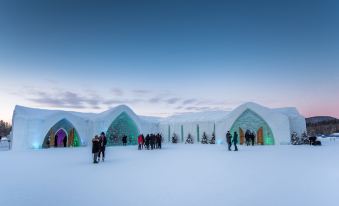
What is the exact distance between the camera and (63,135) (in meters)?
30.2

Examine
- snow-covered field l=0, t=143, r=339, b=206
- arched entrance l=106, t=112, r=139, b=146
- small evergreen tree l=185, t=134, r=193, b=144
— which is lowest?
snow-covered field l=0, t=143, r=339, b=206

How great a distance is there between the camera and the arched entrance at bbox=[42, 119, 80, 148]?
2827 cm

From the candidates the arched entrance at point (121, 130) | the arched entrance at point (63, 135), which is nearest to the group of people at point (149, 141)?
the arched entrance at point (121, 130)

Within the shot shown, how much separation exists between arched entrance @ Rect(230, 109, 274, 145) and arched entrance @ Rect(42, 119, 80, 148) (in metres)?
18.5

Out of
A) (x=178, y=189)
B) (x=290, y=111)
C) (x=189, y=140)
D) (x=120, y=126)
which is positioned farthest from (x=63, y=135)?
(x=290, y=111)

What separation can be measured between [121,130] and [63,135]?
270 inches

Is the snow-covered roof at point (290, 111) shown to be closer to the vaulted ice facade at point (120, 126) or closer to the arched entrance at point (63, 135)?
the vaulted ice facade at point (120, 126)

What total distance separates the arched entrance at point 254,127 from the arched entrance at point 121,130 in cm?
1239

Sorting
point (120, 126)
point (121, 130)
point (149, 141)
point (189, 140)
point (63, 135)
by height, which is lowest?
point (189, 140)

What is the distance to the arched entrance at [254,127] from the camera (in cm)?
2759

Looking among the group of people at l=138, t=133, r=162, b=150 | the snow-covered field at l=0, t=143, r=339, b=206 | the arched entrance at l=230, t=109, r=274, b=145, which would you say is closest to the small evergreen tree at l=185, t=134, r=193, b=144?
the arched entrance at l=230, t=109, r=274, b=145

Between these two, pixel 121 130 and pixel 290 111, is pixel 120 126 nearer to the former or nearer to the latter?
pixel 121 130

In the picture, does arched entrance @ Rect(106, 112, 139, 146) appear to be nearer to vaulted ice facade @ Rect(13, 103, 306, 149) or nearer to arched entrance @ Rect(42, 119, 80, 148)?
vaulted ice facade @ Rect(13, 103, 306, 149)

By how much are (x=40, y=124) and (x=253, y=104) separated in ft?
74.7
